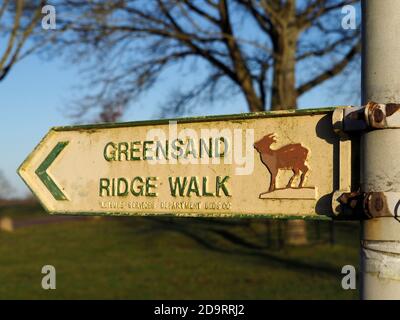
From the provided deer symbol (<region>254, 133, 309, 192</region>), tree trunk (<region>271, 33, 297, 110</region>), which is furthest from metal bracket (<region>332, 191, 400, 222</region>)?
tree trunk (<region>271, 33, 297, 110</region>)

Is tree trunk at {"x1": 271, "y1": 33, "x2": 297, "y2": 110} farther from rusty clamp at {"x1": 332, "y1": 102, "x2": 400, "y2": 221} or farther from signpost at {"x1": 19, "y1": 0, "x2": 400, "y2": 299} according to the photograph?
rusty clamp at {"x1": 332, "y1": 102, "x2": 400, "y2": 221}

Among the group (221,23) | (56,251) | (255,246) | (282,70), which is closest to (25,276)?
(56,251)

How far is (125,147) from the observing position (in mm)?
2207

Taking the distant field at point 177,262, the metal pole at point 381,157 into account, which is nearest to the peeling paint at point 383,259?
the metal pole at point 381,157

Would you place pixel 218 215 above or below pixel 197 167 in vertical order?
below

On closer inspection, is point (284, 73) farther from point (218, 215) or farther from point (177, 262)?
point (218, 215)

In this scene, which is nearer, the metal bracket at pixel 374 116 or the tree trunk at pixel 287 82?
the metal bracket at pixel 374 116

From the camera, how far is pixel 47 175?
241 cm

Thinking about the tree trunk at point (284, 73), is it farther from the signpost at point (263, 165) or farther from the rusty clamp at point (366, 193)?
the rusty clamp at point (366, 193)

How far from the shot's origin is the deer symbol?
179 cm

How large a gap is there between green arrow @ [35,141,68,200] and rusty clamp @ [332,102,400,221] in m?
1.14

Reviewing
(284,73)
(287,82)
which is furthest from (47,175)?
(284,73)

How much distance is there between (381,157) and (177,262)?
36.8 feet

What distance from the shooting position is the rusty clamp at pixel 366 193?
1551 millimetres
